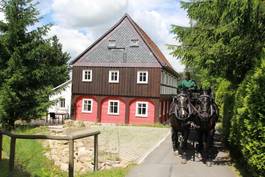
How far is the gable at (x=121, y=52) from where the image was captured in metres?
44.1

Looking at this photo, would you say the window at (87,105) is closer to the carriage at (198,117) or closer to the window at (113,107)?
the window at (113,107)

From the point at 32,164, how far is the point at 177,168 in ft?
Answer: 15.7

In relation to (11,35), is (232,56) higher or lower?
lower

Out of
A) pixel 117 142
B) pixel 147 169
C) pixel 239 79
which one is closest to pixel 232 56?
pixel 239 79

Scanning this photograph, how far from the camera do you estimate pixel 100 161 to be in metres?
16.1

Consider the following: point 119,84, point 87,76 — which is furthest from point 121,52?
point 87,76

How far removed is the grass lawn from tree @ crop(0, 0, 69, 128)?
1328 centimetres

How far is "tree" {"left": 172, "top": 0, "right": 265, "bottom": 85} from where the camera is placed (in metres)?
12.0

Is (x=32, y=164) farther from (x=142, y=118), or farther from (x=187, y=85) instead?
(x=142, y=118)

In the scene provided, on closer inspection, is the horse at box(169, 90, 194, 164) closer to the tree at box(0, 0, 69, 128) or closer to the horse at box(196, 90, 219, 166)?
the horse at box(196, 90, 219, 166)

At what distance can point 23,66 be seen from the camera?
3175cm

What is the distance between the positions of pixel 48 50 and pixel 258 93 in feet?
83.0

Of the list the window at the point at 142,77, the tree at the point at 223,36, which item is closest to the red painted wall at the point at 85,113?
the window at the point at 142,77

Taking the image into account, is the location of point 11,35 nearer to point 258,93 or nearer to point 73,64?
point 73,64
